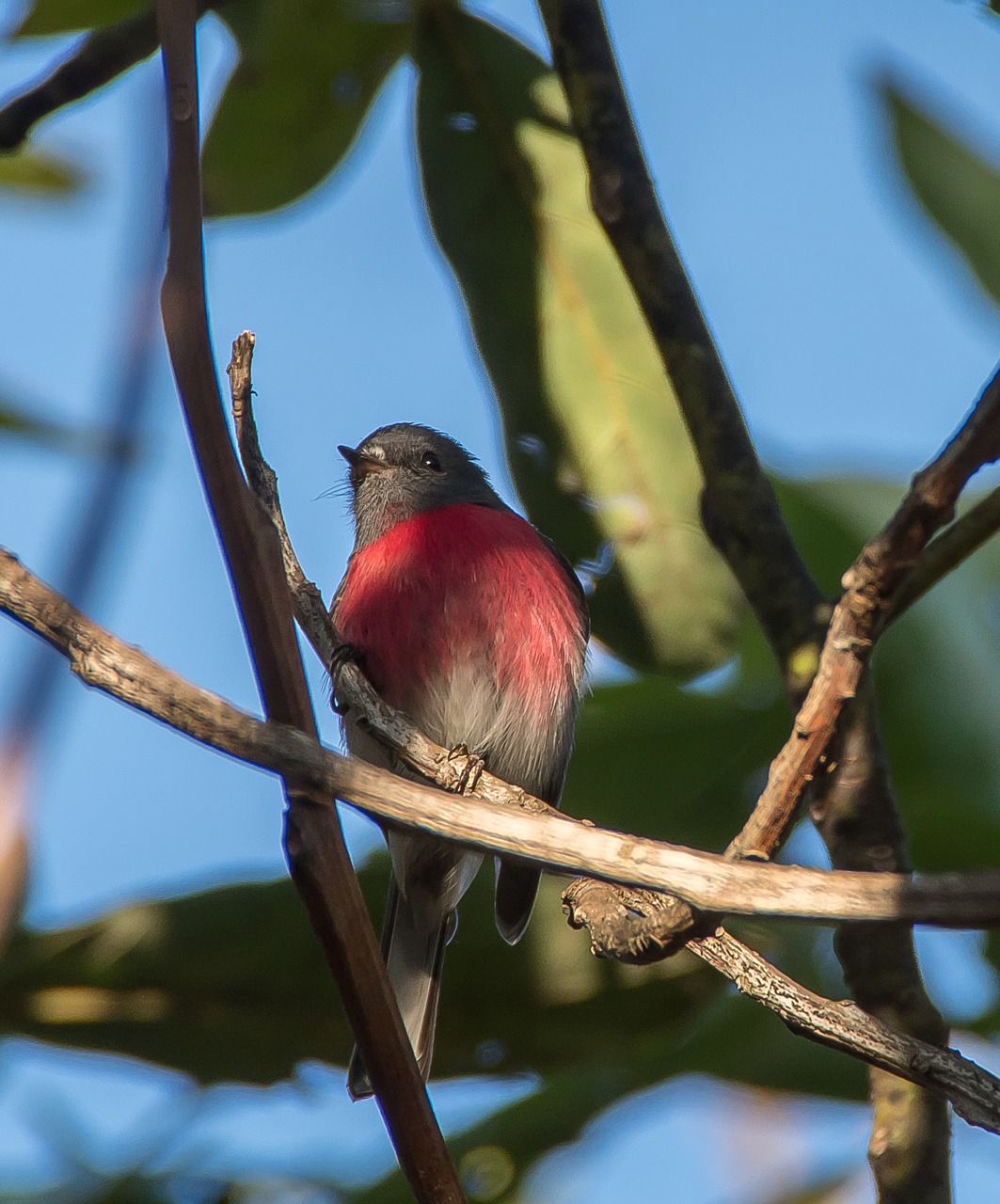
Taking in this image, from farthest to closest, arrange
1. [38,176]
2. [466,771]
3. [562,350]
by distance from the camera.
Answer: [38,176] < [562,350] < [466,771]

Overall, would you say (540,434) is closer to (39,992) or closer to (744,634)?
(744,634)

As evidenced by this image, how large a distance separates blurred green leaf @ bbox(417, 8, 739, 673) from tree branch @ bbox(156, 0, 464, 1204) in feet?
6.84

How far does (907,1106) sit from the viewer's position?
103 inches

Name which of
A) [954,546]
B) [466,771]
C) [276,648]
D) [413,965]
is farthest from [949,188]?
[276,648]

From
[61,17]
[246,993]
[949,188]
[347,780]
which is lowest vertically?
[347,780]

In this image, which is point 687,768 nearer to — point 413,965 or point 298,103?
point 413,965

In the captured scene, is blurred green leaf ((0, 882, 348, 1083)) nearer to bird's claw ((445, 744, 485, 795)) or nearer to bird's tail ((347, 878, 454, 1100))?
bird's tail ((347, 878, 454, 1100))

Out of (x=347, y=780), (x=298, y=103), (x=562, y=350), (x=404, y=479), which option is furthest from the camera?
(x=404, y=479)

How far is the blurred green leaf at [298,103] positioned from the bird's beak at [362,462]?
5.93 feet

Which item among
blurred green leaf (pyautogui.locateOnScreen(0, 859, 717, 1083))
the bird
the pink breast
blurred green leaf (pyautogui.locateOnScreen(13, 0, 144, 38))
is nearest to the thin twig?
blurred green leaf (pyautogui.locateOnScreen(0, 859, 717, 1083))

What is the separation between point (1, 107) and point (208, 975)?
2070 mm

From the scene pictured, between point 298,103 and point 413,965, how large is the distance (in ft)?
8.33

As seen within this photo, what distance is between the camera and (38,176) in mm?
4113

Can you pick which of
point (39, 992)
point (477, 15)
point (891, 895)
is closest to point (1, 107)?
point (477, 15)
